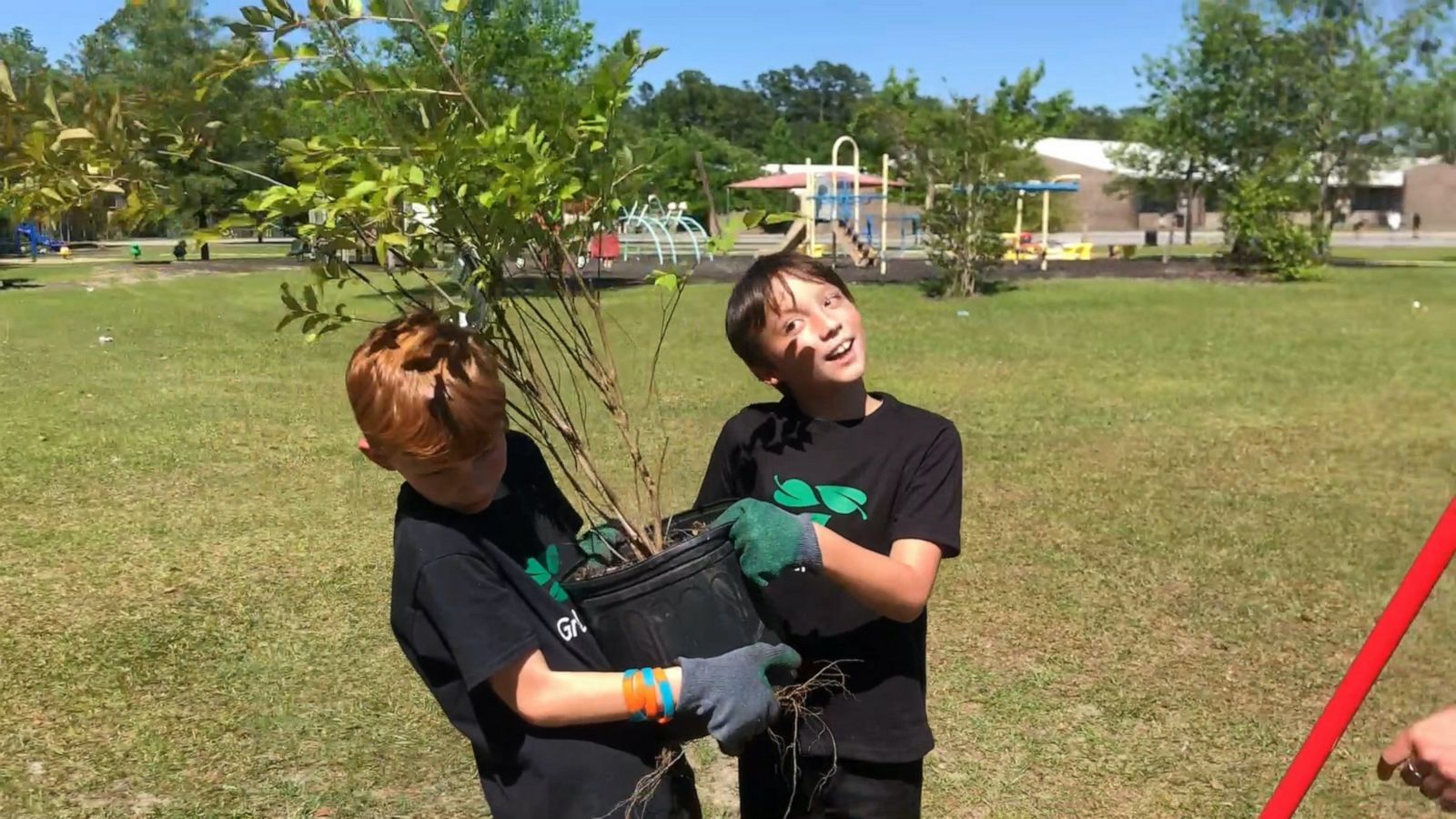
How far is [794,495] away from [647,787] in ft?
1.88

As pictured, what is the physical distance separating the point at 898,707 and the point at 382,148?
1289mm

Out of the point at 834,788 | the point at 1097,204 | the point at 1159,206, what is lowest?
the point at 834,788

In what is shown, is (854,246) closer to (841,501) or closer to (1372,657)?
(841,501)

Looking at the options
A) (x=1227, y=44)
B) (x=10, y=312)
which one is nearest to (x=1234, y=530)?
(x=10, y=312)

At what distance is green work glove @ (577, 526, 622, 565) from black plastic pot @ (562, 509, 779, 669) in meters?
0.25

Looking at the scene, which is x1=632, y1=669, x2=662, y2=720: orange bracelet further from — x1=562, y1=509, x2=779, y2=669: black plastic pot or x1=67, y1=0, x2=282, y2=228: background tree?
x1=67, y1=0, x2=282, y2=228: background tree

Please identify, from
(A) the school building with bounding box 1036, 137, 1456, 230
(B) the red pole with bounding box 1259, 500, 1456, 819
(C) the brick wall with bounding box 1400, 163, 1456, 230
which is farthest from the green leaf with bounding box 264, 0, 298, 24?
(C) the brick wall with bounding box 1400, 163, 1456, 230

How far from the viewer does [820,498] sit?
2.12 meters

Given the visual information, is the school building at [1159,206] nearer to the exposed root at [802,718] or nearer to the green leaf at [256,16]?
the exposed root at [802,718]

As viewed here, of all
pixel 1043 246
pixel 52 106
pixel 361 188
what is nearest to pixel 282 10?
pixel 361 188

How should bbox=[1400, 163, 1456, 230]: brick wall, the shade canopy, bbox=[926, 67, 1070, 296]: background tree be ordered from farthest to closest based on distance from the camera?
bbox=[1400, 163, 1456, 230]: brick wall, the shade canopy, bbox=[926, 67, 1070, 296]: background tree

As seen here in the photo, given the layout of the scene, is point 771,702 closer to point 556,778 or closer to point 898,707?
point 556,778

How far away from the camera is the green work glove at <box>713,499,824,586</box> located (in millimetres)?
1719

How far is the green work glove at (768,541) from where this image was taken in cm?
172
